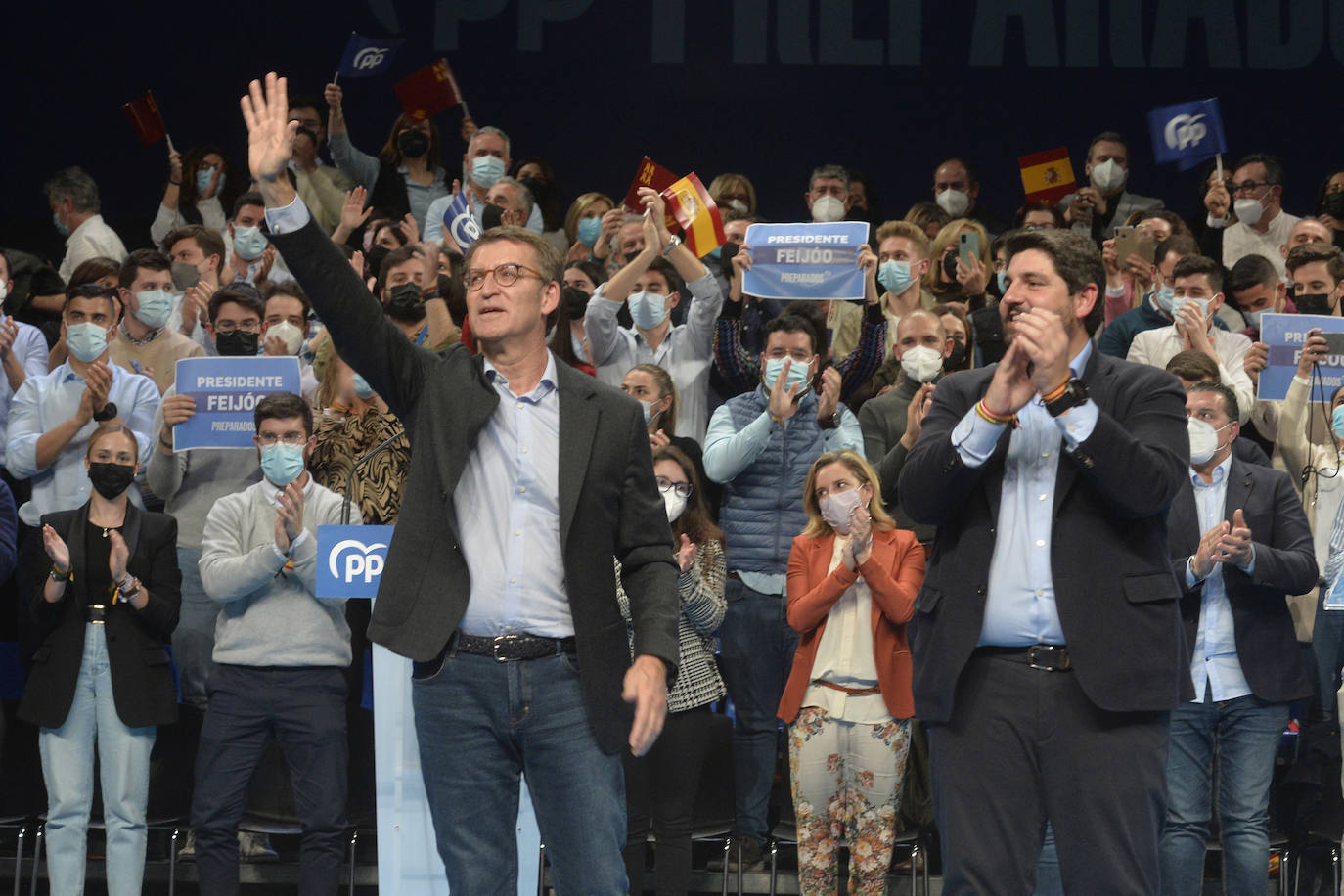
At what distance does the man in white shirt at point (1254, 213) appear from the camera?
8562 millimetres

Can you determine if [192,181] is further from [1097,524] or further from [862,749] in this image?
[1097,524]

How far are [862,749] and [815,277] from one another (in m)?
2.02

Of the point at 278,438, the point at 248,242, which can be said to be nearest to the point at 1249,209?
the point at 248,242

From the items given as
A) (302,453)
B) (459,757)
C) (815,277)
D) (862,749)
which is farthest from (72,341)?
(459,757)

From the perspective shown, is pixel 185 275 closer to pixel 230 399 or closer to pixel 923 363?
pixel 230 399

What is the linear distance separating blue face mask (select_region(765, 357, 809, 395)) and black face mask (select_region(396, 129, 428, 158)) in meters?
3.90

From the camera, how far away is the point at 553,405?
3.47 meters

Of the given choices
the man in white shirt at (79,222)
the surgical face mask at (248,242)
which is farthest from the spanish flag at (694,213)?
the man in white shirt at (79,222)

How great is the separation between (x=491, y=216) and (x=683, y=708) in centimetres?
317

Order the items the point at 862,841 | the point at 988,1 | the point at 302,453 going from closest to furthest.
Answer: the point at 862,841
the point at 302,453
the point at 988,1

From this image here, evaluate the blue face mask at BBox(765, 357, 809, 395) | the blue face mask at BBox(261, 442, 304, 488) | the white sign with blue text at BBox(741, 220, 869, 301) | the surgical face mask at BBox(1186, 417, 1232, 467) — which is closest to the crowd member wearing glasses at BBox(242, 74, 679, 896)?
the blue face mask at BBox(261, 442, 304, 488)

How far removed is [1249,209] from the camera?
855 cm

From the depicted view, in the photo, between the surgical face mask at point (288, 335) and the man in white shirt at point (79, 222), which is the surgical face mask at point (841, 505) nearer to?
the surgical face mask at point (288, 335)

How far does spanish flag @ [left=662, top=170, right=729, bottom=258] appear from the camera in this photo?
23.4ft
